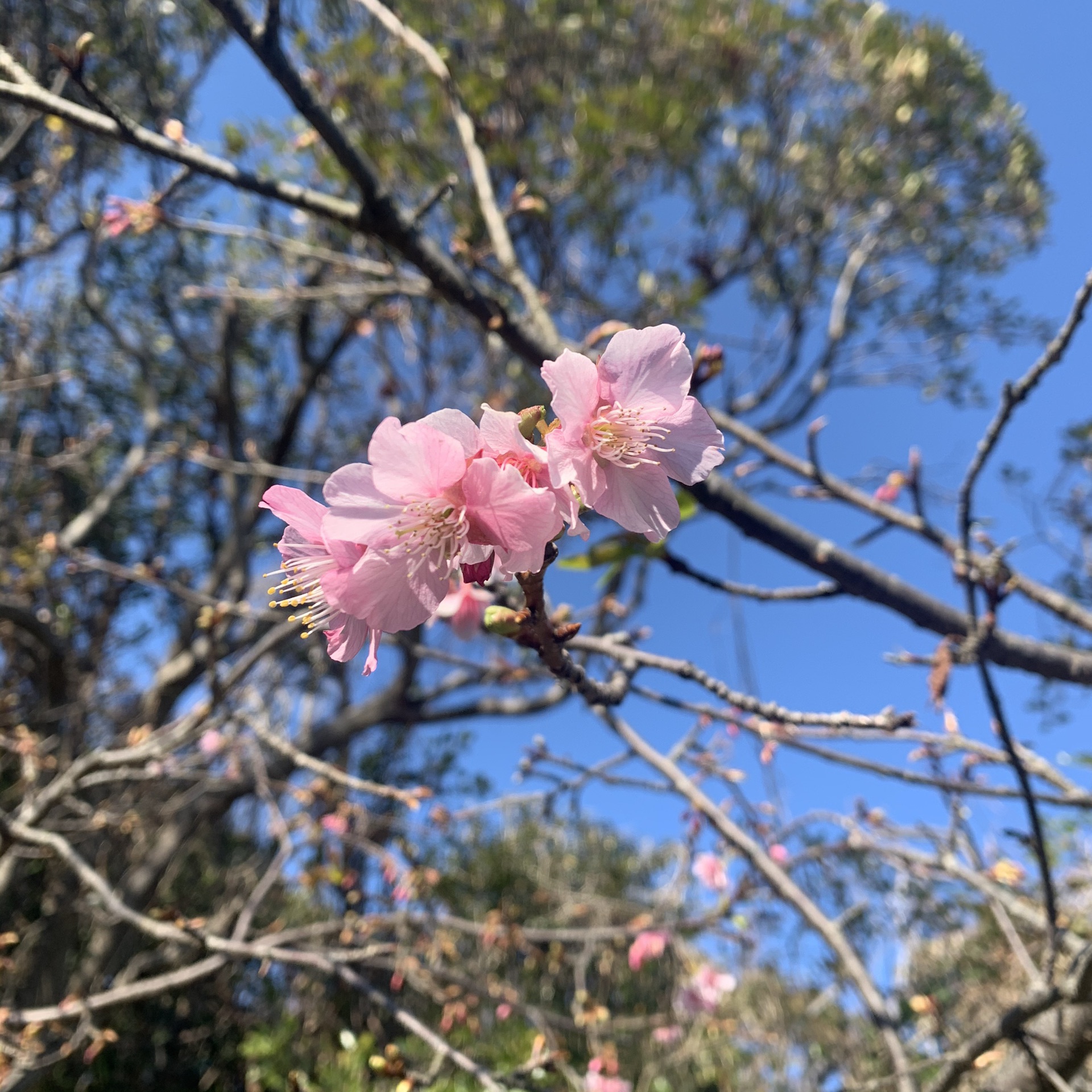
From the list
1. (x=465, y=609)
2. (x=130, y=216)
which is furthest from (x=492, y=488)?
(x=130, y=216)

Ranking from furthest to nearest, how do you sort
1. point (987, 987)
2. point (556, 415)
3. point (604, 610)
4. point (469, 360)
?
point (469, 360) → point (987, 987) → point (604, 610) → point (556, 415)

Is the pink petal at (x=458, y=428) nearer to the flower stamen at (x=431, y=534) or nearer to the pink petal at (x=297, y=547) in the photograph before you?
the flower stamen at (x=431, y=534)

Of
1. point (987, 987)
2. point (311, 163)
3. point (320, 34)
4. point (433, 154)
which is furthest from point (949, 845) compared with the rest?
point (320, 34)

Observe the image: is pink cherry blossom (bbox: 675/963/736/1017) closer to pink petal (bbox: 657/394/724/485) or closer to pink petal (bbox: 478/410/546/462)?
pink petal (bbox: 657/394/724/485)

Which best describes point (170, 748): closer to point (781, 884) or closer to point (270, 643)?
point (270, 643)

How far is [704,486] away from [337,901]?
4.69 meters

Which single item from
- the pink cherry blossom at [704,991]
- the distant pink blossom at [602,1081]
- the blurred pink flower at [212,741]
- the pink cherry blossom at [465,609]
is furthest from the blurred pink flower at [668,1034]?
the pink cherry blossom at [465,609]

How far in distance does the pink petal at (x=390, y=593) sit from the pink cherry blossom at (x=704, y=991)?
3565mm

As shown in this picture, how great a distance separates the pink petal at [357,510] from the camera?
73cm

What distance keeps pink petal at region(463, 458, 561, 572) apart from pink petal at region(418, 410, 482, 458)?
5cm

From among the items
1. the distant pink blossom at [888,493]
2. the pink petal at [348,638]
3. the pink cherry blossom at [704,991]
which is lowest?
the pink cherry blossom at [704,991]

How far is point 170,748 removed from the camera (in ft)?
7.39

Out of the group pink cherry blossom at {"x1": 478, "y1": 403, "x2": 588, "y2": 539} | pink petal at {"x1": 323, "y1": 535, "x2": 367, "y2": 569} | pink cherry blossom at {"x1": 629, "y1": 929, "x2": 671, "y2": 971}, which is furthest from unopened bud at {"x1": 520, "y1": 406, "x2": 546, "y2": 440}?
pink cherry blossom at {"x1": 629, "y1": 929, "x2": 671, "y2": 971}

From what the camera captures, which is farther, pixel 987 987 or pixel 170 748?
pixel 987 987
